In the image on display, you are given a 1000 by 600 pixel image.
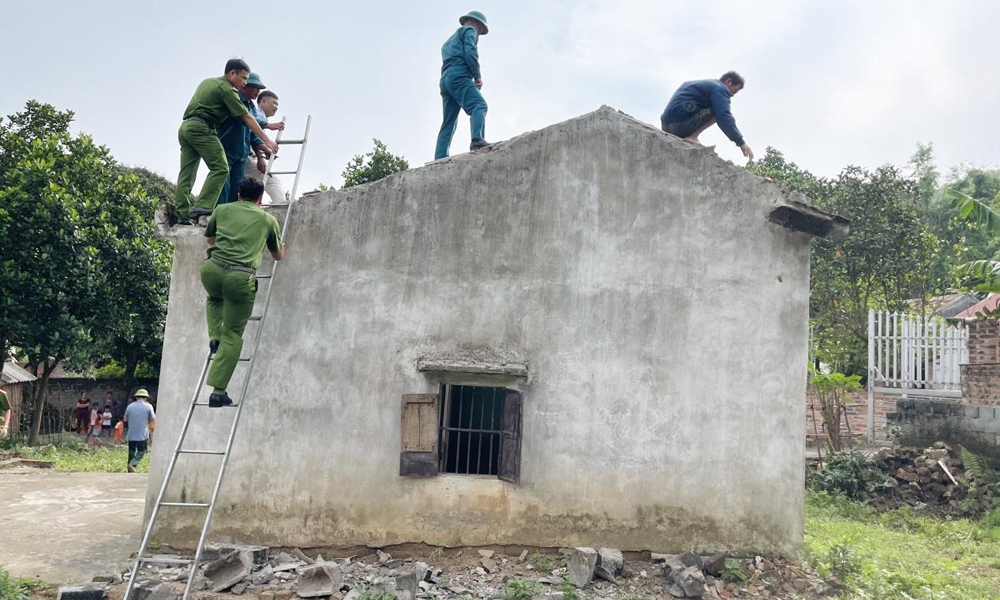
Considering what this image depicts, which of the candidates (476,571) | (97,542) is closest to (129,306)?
(97,542)

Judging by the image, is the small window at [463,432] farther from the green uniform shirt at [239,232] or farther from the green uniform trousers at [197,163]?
the green uniform trousers at [197,163]

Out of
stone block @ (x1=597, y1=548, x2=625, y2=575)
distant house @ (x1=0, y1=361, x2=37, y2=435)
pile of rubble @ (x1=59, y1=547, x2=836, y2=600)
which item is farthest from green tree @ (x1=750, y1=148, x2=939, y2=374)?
distant house @ (x1=0, y1=361, x2=37, y2=435)

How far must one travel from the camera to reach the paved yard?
6.25 m

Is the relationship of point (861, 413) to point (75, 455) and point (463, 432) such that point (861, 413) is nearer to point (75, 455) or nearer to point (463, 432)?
point (463, 432)

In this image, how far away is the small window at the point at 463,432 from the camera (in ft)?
21.7

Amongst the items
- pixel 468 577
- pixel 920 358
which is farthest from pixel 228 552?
pixel 920 358

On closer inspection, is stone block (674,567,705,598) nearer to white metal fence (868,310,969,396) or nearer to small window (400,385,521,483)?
small window (400,385,521,483)

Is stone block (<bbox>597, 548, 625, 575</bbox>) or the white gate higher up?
the white gate

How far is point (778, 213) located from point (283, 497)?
5.22m

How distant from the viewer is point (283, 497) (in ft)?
21.6

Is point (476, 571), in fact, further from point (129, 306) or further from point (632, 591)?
point (129, 306)

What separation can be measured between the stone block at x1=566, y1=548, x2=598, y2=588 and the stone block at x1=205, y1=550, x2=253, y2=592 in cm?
262

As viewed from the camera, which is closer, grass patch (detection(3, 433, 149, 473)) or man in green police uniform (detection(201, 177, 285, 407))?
man in green police uniform (detection(201, 177, 285, 407))

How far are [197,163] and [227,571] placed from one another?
3388mm
